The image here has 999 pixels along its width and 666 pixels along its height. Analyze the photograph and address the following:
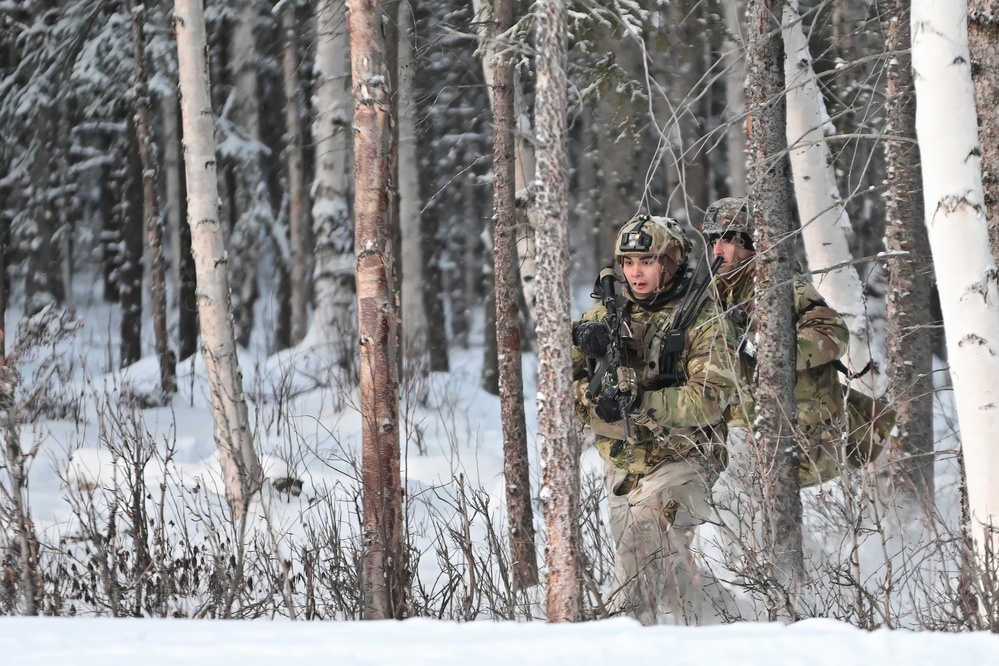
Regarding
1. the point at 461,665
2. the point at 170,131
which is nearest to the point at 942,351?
the point at 170,131

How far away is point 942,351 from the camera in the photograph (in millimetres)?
16391

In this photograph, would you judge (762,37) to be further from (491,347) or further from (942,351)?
(942,351)

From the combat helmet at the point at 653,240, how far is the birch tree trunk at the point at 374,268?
3.11 ft

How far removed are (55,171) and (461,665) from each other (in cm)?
1659

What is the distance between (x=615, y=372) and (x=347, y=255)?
Answer: 614 cm

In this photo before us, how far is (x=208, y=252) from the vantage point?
612 centimetres

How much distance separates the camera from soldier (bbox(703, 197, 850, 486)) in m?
4.48

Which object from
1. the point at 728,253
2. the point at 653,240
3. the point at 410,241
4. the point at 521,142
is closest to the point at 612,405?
the point at 653,240

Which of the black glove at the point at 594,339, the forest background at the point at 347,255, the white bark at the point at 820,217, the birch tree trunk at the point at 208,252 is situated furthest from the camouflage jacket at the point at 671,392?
the birch tree trunk at the point at 208,252

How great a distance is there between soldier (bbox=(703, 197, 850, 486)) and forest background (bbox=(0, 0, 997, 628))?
265 millimetres

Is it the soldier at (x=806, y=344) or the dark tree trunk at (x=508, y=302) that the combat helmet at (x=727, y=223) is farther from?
the dark tree trunk at (x=508, y=302)

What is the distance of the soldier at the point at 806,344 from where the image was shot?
4.48 m

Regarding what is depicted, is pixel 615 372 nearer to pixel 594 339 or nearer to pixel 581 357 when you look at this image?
pixel 594 339

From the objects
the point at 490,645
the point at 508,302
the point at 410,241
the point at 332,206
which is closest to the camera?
the point at 490,645
